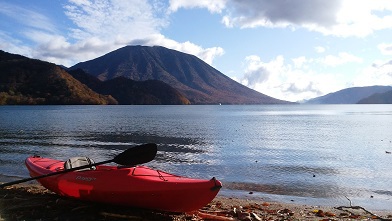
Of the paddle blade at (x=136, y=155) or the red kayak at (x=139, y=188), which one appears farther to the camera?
the paddle blade at (x=136, y=155)

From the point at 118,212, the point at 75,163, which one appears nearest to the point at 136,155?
the point at 118,212

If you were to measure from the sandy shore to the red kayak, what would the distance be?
0.32 meters

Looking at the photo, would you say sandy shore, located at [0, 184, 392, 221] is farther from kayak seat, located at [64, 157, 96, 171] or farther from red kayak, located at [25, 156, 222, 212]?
kayak seat, located at [64, 157, 96, 171]

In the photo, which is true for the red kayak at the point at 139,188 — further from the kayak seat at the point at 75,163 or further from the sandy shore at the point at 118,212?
the kayak seat at the point at 75,163

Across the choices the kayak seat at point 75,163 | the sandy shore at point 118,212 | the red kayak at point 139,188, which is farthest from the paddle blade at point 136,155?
the kayak seat at point 75,163

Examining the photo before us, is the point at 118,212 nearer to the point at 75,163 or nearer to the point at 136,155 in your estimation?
the point at 136,155

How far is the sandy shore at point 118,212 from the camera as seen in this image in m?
8.72

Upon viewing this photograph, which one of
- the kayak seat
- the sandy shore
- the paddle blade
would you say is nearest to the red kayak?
the paddle blade

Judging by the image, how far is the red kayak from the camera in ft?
27.0

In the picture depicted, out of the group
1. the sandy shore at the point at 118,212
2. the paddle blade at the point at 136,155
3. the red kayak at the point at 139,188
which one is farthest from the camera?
the paddle blade at the point at 136,155

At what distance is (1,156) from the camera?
76.2 feet

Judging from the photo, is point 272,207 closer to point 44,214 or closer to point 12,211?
point 44,214

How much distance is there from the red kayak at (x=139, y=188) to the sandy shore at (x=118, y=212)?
0.32 meters

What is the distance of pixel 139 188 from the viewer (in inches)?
333
